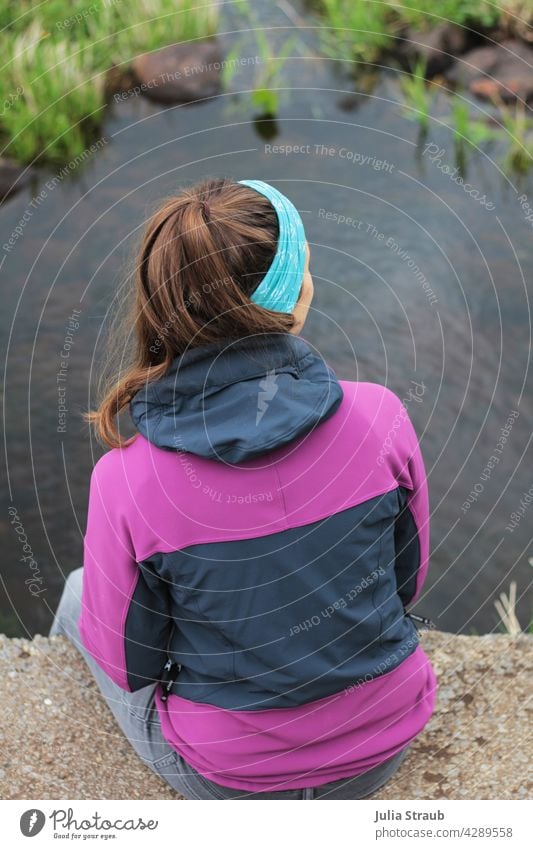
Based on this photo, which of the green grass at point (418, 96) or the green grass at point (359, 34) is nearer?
the green grass at point (418, 96)

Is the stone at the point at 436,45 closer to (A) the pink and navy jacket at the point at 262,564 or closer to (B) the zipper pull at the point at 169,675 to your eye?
(A) the pink and navy jacket at the point at 262,564

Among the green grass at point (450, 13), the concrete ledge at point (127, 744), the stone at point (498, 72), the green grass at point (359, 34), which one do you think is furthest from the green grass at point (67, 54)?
the concrete ledge at point (127, 744)

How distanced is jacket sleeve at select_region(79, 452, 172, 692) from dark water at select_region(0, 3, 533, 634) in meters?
1.40

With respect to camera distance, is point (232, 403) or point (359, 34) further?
point (359, 34)

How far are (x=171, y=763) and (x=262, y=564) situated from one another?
1.83ft

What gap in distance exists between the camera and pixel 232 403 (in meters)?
1.42

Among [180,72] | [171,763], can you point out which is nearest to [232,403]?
[171,763]

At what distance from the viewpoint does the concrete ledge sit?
6.30 feet

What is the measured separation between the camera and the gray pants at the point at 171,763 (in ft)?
5.60

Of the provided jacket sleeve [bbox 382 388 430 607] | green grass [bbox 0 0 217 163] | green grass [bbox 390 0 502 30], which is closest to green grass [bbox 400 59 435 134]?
green grass [bbox 390 0 502 30]

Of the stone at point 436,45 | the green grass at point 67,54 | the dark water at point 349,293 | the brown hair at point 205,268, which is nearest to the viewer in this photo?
the brown hair at point 205,268

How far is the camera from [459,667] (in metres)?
2.26

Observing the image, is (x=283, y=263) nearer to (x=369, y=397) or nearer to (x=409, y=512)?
(x=369, y=397)

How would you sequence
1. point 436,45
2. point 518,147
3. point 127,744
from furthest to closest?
1. point 436,45
2. point 518,147
3. point 127,744
